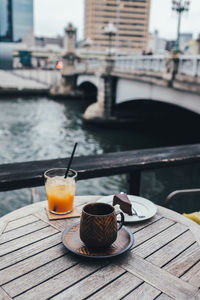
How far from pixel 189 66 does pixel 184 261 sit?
10.6 m

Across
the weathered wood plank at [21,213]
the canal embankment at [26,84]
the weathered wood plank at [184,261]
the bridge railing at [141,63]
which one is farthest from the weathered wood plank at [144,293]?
the canal embankment at [26,84]

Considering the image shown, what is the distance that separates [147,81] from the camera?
13055mm

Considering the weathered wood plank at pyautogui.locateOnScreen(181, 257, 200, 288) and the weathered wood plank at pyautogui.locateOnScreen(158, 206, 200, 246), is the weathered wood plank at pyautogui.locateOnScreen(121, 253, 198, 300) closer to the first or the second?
the weathered wood plank at pyautogui.locateOnScreen(181, 257, 200, 288)

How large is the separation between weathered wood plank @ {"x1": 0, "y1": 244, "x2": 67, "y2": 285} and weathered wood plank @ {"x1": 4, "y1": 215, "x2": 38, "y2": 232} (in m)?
0.24

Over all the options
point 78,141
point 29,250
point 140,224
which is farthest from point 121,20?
point 29,250

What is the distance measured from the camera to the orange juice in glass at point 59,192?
143 centimetres

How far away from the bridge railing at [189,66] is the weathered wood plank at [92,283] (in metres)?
9.64

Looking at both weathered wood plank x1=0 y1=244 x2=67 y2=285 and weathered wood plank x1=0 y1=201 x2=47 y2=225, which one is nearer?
weathered wood plank x1=0 y1=244 x2=67 y2=285

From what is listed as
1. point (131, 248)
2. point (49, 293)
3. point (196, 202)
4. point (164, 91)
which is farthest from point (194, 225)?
point (164, 91)

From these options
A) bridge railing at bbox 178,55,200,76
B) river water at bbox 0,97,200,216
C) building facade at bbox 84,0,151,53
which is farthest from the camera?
building facade at bbox 84,0,151,53

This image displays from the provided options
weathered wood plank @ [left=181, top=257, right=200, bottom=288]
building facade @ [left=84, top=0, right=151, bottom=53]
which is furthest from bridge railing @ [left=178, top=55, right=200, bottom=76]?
building facade @ [left=84, top=0, right=151, bottom=53]

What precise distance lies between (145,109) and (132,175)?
17.3m

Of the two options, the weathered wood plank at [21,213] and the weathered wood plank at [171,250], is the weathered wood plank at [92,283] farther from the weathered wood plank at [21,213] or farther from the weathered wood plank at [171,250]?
the weathered wood plank at [21,213]

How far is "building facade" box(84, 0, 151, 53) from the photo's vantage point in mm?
102000
